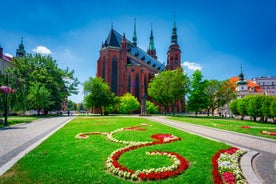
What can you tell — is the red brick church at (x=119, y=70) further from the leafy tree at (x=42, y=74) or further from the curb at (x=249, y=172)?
the curb at (x=249, y=172)

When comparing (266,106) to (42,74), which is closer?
(266,106)

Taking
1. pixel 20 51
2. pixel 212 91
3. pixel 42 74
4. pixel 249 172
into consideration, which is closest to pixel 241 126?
pixel 249 172

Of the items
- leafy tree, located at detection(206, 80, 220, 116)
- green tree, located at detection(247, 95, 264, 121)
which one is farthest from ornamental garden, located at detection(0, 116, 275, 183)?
leafy tree, located at detection(206, 80, 220, 116)

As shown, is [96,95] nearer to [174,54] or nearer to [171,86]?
[171,86]

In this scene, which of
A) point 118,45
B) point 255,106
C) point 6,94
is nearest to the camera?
point 6,94

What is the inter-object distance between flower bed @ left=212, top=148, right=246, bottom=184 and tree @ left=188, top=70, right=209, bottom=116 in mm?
34490

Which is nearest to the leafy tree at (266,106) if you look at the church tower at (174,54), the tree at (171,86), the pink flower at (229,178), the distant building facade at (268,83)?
the tree at (171,86)

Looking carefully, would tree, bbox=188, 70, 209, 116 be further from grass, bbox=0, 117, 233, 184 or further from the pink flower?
the pink flower

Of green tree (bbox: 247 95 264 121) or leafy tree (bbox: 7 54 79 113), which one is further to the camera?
leafy tree (bbox: 7 54 79 113)

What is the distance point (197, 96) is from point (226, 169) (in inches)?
1453

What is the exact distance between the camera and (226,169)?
15.8ft

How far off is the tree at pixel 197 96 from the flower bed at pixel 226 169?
113 ft

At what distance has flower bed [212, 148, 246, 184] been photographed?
13.6ft

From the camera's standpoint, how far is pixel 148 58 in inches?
3260
